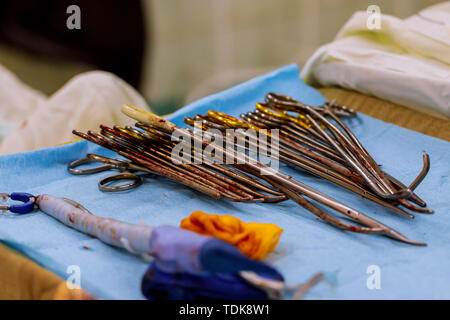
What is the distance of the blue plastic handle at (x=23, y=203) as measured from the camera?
776 millimetres

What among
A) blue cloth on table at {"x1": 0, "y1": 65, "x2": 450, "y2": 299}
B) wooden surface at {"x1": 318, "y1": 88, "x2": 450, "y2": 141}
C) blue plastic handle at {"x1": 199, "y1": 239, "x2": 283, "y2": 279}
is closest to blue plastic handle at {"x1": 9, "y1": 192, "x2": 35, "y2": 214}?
blue cloth on table at {"x1": 0, "y1": 65, "x2": 450, "y2": 299}

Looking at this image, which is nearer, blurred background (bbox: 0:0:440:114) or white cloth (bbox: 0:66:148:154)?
white cloth (bbox: 0:66:148:154)

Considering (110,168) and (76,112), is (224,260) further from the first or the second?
(76,112)

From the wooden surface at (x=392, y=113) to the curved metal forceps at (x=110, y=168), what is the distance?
0.50 metres

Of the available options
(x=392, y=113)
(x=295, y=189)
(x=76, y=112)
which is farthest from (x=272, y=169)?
(x=76, y=112)

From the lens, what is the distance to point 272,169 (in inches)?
32.2

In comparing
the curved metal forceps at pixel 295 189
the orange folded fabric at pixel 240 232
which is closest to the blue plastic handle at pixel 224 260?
the orange folded fabric at pixel 240 232

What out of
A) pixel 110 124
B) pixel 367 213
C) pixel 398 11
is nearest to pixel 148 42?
pixel 398 11

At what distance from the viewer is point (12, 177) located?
0.90 metres

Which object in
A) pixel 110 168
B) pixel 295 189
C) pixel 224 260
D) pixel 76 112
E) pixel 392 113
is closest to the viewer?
pixel 224 260

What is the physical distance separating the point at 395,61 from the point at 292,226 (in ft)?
1.81

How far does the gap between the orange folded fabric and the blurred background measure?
1856 mm

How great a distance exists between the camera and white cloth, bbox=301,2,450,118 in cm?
106

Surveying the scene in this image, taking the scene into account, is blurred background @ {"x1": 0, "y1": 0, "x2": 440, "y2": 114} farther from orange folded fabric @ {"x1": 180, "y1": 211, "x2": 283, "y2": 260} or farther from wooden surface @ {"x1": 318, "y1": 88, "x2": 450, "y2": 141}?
orange folded fabric @ {"x1": 180, "y1": 211, "x2": 283, "y2": 260}
